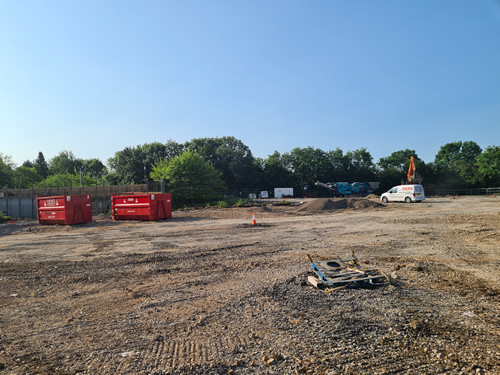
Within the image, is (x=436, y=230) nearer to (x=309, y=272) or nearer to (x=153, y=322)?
(x=309, y=272)

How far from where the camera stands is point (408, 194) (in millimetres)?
31016

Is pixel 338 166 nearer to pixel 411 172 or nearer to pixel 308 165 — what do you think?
pixel 308 165

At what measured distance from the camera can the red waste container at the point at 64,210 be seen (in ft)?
60.2

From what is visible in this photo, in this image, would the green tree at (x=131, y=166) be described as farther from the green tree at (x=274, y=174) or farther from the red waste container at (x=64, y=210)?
the red waste container at (x=64, y=210)

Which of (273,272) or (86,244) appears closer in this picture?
(273,272)

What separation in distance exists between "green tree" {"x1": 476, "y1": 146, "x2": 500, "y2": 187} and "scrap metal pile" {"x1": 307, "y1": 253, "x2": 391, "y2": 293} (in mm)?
64045

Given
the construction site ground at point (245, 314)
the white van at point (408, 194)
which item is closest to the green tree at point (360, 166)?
the white van at point (408, 194)

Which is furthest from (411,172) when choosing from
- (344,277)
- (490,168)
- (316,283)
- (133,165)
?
(133,165)

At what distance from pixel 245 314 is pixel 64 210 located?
56.8 ft

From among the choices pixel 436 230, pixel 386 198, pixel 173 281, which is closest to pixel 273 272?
pixel 173 281

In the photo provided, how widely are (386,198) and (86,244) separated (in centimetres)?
2949

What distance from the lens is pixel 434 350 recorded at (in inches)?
136

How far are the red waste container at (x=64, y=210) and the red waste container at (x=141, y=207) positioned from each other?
181 centimetres

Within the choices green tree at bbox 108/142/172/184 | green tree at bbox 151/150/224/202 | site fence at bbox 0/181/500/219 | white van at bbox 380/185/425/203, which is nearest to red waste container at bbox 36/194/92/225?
site fence at bbox 0/181/500/219
